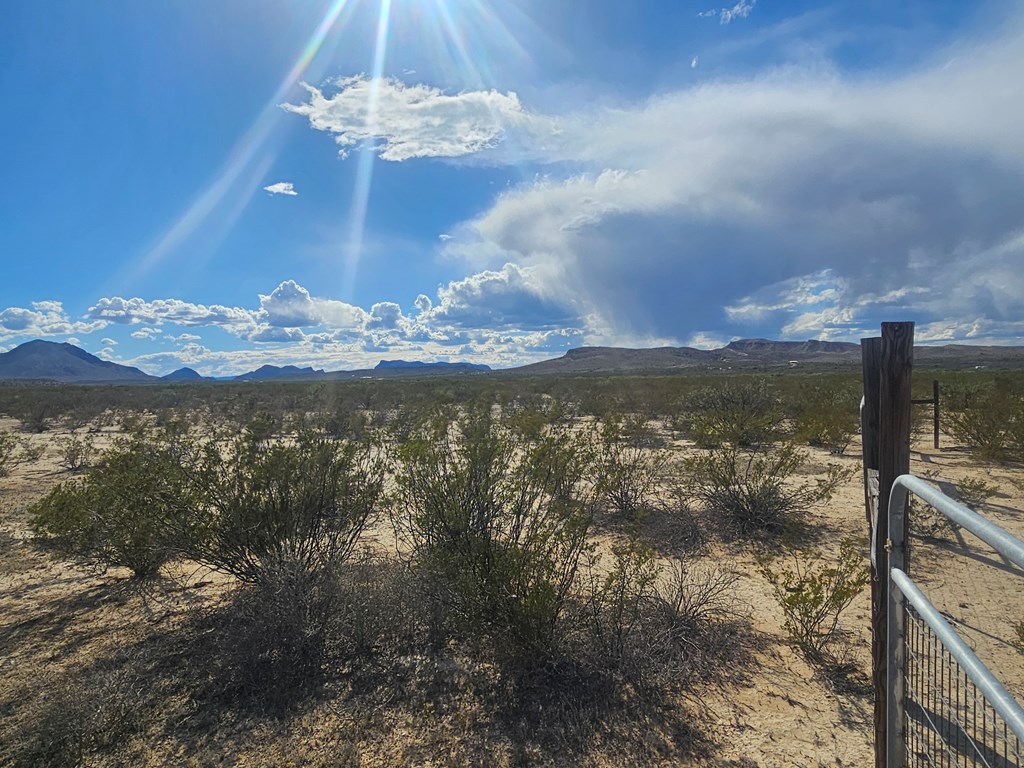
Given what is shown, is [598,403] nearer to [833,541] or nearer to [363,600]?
[833,541]

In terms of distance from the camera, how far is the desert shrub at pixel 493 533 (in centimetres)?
393

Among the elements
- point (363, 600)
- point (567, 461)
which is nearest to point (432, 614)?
point (363, 600)

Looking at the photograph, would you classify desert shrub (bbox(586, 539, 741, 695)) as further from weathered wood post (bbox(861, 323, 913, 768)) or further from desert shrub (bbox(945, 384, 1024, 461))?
desert shrub (bbox(945, 384, 1024, 461))

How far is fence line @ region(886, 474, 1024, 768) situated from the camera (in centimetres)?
138

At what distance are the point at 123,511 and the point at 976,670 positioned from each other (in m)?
6.23

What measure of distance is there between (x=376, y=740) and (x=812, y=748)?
2783mm

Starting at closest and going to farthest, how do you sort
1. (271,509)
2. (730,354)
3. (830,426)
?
(271,509), (830,426), (730,354)

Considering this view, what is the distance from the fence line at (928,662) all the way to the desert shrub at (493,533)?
2052mm

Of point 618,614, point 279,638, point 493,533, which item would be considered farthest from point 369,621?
point 618,614

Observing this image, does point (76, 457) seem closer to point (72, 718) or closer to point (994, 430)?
point (72, 718)

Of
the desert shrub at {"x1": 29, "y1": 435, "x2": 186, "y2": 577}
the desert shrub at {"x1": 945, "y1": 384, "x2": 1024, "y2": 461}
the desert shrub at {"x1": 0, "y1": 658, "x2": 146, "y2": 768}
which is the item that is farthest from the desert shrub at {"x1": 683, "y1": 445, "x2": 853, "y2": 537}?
the desert shrub at {"x1": 0, "y1": 658, "x2": 146, "y2": 768}

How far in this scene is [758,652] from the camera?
176 inches

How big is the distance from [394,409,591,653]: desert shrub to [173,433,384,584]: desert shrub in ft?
Result: 3.18

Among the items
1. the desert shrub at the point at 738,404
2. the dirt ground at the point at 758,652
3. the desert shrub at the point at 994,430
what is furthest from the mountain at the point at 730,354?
the dirt ground at the point at 758,652
